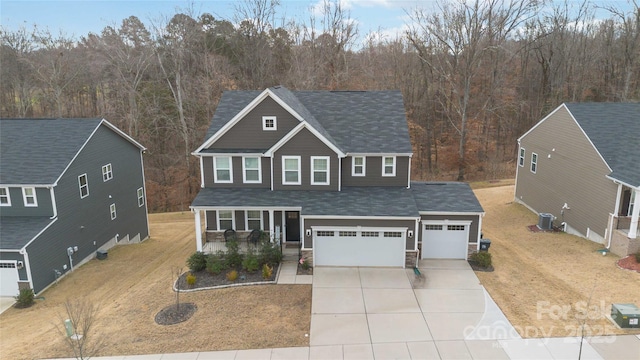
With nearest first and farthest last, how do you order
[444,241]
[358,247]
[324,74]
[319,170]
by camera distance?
[358,247] → [444,241] → [319,170] → [324,74]

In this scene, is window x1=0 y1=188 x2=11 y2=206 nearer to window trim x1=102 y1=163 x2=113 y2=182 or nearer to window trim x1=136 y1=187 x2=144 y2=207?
window trim x1=102 y1=163 x2=113 y2=182

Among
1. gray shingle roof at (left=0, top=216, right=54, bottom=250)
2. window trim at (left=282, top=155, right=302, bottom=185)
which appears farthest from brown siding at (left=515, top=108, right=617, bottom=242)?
gray shingle roof at (left=0, top=216, right=54, bottom=250)

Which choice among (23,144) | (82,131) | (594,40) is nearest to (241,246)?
(82,131)

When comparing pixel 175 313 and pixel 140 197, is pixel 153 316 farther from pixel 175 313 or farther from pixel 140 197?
pixel 140 197

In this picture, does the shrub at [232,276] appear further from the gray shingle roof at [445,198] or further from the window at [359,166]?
the gray shingle roof at [445,198]

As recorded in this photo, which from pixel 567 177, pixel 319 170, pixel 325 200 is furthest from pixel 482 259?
pixel 567 177

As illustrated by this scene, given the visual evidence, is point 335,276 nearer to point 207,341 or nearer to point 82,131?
point 207,341
